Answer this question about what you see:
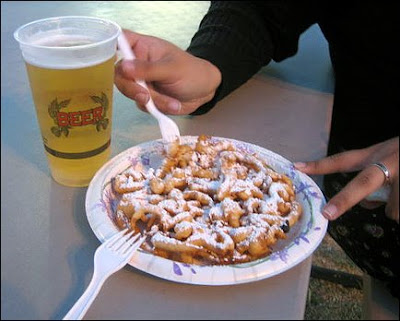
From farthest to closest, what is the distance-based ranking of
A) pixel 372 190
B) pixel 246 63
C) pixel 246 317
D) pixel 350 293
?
pixel 350 293 → pixel 246 63 → pixel 372 190 → pixel 246 317

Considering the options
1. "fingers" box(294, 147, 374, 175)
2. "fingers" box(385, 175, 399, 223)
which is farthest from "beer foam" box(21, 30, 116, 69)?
"fingers" box(385, 175, 399, 223)

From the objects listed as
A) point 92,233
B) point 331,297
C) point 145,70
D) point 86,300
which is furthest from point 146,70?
point 331,297

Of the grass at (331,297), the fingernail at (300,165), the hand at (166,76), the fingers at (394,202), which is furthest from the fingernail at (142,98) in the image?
the grass at (331,297)

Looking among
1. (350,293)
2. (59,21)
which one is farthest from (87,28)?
(350,293)

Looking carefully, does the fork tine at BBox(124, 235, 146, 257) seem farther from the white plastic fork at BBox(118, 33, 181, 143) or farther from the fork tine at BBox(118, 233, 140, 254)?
the white plastic fork at BBox(118, 33, 181, 143)

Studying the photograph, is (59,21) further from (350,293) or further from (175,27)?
(350,293)

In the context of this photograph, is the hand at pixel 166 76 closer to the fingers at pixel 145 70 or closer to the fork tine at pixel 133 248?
the fingers at pixel 145 70

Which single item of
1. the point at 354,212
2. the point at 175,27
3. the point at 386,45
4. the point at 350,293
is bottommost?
the point at 350,293
